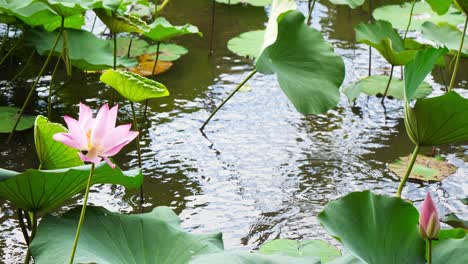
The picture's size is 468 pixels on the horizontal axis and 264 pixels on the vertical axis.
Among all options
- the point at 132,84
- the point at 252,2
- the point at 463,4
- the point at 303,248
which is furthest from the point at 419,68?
the point at 252,2

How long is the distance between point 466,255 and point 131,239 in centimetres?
75

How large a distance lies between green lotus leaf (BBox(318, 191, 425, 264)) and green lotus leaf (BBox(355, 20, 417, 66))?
1461 millimetres

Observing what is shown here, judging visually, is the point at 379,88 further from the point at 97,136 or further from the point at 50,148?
the point at 97,136

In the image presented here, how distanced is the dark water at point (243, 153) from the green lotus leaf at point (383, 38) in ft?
0.95

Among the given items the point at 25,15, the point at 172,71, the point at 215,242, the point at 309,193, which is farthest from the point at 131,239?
the point at 172,71

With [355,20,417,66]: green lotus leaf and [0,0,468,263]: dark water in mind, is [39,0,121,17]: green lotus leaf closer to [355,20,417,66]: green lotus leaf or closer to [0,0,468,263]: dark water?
[0,0,468,263]: dark water

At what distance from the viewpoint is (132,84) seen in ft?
7.23

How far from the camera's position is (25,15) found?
2.70 metres

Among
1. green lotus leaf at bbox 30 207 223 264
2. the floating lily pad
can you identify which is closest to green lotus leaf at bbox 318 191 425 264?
green lotus leaf at bbox 30 207 223 264

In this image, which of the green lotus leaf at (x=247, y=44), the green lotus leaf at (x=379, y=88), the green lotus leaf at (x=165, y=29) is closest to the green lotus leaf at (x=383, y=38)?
the green lotus leaf at (x=379, y=88)

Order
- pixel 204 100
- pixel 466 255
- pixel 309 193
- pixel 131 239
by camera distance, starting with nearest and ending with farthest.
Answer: pixel 466 255, pixel 131 239, pixel 309 193, pixel 204 100

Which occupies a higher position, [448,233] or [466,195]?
[448,233]

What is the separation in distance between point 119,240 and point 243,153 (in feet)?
4.13

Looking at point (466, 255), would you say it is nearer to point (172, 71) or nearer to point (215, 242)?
point (215, 242)
